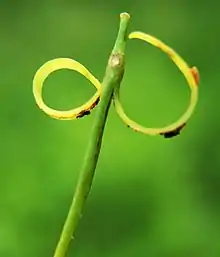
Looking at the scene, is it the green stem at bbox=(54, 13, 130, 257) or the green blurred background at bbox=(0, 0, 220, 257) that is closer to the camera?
the green stem at bbox=(54, 13, 130, 257)

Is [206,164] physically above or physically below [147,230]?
above

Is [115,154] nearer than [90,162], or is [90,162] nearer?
[90,162]

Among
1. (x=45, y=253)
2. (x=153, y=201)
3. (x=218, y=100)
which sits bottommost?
(x=45, y=253)

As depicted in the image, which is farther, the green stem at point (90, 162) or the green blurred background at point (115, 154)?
the green blurred background at point (115, 154)

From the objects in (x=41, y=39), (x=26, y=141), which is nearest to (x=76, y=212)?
(x=26, y=141)

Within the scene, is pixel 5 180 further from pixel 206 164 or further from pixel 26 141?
pixel 206 164

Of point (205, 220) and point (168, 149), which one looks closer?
point (205, 220)

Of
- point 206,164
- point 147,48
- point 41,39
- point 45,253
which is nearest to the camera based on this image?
point 45,253

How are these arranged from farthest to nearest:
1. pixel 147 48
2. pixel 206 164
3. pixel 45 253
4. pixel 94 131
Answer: pixel 147 48 < pixel 206 164 < pixel 45 253 < pixel 94 131
